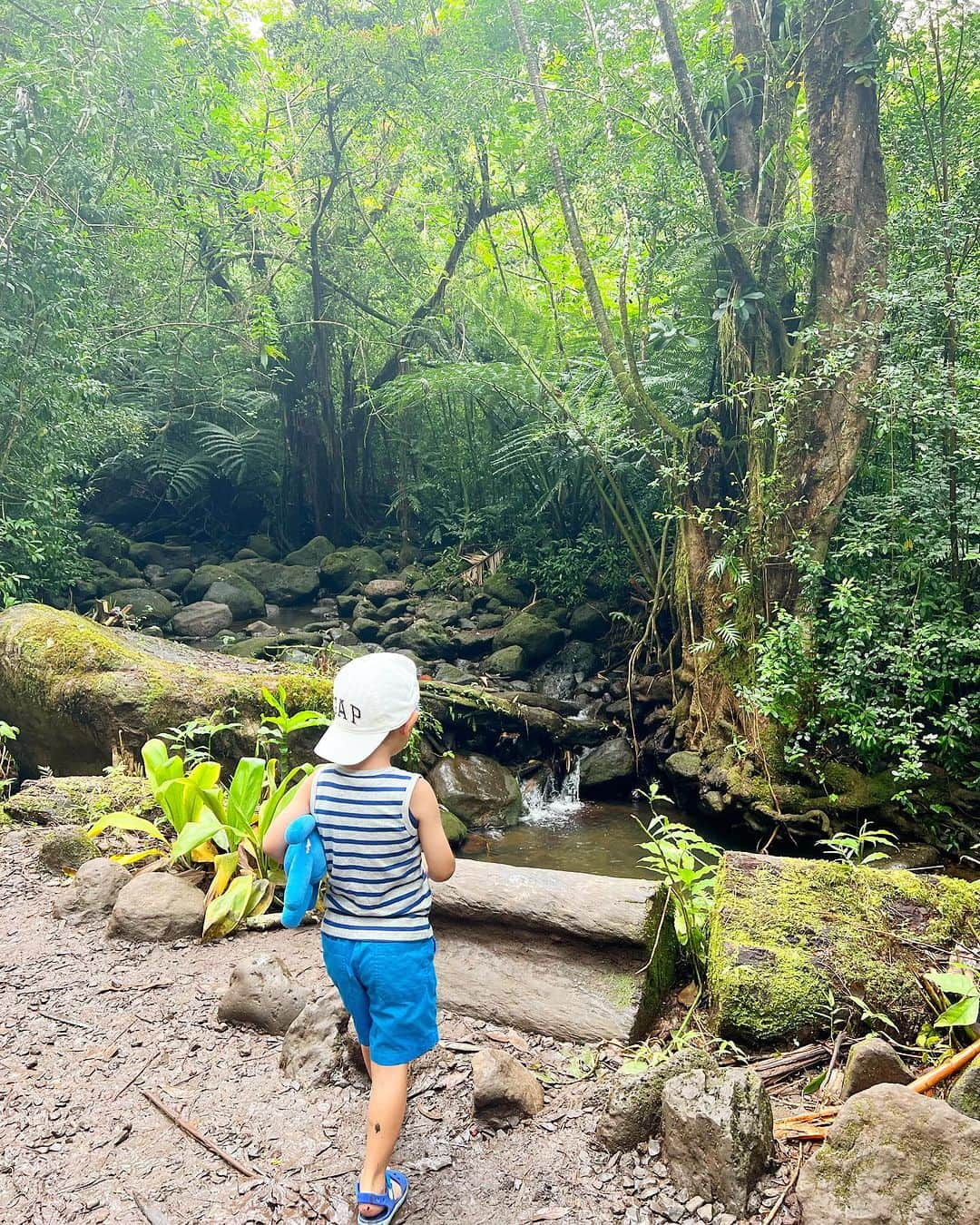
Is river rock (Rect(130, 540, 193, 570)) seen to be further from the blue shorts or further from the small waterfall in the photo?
the blue shorts

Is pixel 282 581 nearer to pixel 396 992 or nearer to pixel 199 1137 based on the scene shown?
pixel 199 1137

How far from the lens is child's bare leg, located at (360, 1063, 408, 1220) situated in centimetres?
175

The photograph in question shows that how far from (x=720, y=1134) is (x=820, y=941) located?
824 millimetres

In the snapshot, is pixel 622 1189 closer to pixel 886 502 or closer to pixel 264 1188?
pixel 264 1188

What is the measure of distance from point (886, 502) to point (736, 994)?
4.63 metres

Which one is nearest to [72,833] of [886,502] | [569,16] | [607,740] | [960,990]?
[960,990]

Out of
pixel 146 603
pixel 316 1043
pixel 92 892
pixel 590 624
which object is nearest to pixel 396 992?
pixel 316 1043

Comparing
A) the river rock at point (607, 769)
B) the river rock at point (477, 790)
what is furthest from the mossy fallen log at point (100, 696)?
the river rock at point (607, 769)

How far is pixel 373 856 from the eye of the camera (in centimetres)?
186

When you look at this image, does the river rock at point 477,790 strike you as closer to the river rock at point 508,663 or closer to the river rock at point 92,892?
the river rock at point 508,663

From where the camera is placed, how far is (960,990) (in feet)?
6.49

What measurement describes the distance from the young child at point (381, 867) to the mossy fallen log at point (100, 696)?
10.6 feet

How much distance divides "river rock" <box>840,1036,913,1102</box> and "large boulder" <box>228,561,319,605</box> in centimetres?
1169

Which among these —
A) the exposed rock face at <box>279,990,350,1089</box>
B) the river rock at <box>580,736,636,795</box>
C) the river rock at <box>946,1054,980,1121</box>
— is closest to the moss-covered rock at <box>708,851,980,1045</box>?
the river rock at <box>946,1054,980,1121</box>
